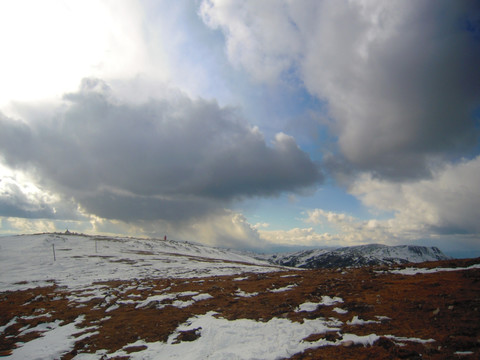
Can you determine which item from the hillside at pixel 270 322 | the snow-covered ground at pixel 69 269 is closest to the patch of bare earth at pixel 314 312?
the hillside at pixel 270 322

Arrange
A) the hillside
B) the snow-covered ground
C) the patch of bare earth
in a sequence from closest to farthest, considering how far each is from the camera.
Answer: the patch of bare earth, the hillside, the snow-covered ground

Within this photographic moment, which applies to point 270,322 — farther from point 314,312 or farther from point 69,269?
point 69,269

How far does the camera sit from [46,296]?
90.3 feet

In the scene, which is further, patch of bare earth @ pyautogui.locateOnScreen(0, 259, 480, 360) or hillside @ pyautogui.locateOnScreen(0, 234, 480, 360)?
hillside @ pyautogui.locateOnScreen(0, 234, 480, 360)

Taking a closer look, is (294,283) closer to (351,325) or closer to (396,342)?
(351,325)

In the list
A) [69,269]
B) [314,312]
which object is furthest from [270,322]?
[69,269]

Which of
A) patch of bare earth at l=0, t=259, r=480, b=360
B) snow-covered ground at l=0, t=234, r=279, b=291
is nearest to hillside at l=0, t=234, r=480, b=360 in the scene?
patch of bare earth at l=0, t=259, r=480, b=360

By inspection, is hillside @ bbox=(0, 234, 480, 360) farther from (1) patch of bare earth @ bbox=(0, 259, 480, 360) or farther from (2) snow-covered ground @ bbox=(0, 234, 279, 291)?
(2) snow-covered ground @ bbox=(0, 234, 279, 291)

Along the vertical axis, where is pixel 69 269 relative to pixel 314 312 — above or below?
below

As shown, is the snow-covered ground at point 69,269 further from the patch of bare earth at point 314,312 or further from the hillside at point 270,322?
the hillside at point 270,322

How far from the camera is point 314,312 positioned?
15.1 meters

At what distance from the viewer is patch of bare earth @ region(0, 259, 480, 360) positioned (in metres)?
9.80

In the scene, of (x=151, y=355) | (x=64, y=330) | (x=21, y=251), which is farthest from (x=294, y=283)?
(x=21, y=251)

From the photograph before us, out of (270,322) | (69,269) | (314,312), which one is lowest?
(69,269)
